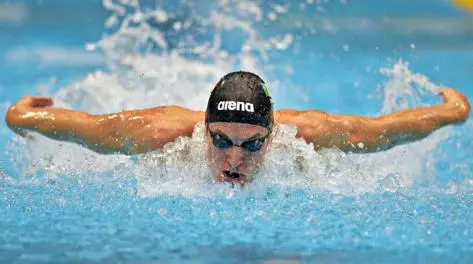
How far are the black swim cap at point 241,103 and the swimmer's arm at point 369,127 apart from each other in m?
0.34

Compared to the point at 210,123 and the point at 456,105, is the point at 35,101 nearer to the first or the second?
the point at 210,123

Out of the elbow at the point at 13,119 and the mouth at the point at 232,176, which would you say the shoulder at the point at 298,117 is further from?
the elbow at the point at 13,119

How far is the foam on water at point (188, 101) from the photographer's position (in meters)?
3.12

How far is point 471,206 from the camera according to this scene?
2.86 metres

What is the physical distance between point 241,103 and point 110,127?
64 centimetres

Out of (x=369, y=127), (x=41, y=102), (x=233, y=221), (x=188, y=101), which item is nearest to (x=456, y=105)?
(x=369, y=127)

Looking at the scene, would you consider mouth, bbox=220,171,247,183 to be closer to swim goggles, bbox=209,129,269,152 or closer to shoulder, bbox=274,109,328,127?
swim goggles, bbox=209,129,269,152

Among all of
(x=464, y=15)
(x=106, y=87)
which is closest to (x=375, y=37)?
(x=464, y=15)

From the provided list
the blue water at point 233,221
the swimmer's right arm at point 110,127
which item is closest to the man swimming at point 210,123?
the swimmer's right arm at point 110,127

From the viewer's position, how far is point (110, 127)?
10.6 feet

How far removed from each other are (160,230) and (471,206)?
3.86 feet

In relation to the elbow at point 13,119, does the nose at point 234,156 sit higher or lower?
lower

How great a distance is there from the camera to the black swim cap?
9.43ft

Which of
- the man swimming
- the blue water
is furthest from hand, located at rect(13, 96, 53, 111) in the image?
the blue water
